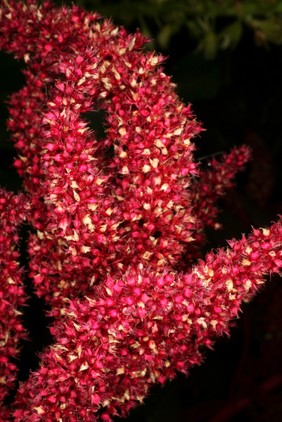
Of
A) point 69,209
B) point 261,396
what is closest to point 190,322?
point 69,209

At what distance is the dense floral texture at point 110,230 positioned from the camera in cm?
67

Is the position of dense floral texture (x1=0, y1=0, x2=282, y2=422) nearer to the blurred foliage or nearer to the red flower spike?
the red flower spike

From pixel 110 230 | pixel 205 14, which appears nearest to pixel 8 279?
pixel 110 230

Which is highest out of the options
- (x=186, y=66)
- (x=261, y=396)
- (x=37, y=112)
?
(x=37, y=112)

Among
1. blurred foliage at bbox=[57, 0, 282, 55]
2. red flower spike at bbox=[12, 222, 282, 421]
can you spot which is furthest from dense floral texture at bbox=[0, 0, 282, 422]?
blurred foliage at bbox=[57, 0, 282, 55]

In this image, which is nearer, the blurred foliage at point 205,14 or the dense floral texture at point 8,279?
the dense floral texture at point 8,279

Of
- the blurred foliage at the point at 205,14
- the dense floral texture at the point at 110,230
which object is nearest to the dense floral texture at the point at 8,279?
the dense floral texture at the point at 110,230

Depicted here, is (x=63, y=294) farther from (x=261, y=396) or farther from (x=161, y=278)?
(x=261, y=396)

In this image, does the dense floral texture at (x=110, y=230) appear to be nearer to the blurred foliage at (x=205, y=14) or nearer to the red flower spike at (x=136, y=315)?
the red flower spike at (x=136, y=315)

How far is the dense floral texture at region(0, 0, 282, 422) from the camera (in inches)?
26.4

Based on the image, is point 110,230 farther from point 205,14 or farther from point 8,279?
point 205,14

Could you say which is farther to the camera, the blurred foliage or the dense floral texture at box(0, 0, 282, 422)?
the blurred foliage

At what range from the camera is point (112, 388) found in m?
0.76

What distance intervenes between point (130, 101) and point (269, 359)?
61 cm
